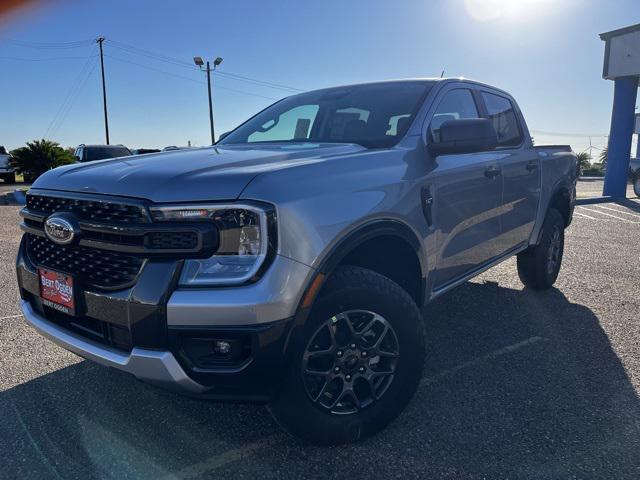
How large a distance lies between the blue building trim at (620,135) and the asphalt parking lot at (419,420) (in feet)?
45.8

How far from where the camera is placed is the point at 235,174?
2043 millimetres

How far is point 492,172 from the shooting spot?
3.54 metres

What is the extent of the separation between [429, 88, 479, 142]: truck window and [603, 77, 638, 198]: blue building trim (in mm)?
14451

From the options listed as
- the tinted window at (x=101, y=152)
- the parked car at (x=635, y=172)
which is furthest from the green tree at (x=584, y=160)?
the tinted window at (x=101, y=152)

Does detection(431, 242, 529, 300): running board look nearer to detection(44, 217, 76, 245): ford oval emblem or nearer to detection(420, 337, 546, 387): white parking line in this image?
detection(420, 337, 546, 387): white parking line

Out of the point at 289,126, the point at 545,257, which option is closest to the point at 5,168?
the point at 289,126

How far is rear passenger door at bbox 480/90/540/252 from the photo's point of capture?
3877 millimetres

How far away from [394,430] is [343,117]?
2010 mm

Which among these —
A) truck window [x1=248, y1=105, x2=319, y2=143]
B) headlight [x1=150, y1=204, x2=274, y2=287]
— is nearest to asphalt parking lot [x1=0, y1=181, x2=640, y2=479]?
headlight [x1=150, y1=204, x2=274, y2=287]

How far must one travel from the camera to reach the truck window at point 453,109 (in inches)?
124

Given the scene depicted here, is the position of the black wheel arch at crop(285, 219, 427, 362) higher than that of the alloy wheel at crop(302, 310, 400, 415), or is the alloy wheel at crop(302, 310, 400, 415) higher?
the black wheel arch at crop(285, 219, 427, 362)

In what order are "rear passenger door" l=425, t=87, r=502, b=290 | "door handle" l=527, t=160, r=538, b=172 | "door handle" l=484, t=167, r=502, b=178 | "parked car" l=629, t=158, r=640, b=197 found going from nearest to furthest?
"rear passenger door" l=425, t=87, r=502, b=290 < "door handle" l=484, t=167, r=502, b=178 < "door handle" l=527, t=160, r=538, b=172 < "parked car" l=629, t=158, r=640, b=197

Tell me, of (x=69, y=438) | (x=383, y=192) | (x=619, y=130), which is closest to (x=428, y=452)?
(x=383, y=192)

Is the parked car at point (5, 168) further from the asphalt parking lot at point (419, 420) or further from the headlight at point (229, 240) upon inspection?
the headlight at point (229, 240)
